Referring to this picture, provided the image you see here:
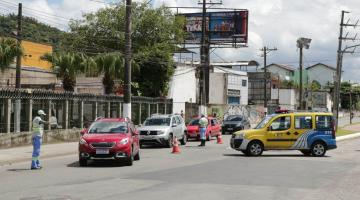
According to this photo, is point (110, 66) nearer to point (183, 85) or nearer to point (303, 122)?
point (303, 122)

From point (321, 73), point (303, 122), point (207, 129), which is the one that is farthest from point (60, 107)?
point (321, 73)

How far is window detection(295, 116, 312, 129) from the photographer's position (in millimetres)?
23938

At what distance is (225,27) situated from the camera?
71000 millimetres

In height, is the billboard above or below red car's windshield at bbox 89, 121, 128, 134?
above

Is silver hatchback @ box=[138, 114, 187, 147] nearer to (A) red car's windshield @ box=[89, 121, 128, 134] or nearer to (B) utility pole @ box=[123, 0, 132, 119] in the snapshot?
(B) utility pole @ box=[123, 0, 132, 119]

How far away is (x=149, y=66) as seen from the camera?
5497 centimetres

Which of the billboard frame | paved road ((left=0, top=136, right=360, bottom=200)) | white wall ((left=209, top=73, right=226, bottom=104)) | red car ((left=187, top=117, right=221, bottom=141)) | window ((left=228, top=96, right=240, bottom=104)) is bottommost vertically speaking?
paved road ((left=0, top=136, right=360, bottom=200))

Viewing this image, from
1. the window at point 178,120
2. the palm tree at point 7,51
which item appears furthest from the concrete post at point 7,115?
the window at point 178,120

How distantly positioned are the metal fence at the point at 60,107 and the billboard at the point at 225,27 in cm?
2924

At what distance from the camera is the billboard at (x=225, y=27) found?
7025cm

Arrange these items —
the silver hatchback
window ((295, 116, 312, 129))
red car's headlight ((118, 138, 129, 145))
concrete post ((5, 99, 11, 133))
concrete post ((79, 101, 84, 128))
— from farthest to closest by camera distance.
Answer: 1. concrete post ((79, 101, 84, 128))
2. the silver hatchback
3. concrete post ((5, 99, 11, 133))
4. window ((295, 116, 312, 129))
5. red car's headlight ((118, 138, 129, 145))

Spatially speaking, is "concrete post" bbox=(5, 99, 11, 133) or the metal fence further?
the metal fence

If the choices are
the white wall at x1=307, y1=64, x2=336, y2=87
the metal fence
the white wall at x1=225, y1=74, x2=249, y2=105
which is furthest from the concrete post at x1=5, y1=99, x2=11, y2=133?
the white wall at x1=307, y1=64, x2=336, y2=87

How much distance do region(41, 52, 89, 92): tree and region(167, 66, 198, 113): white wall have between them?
1934 centimetres
